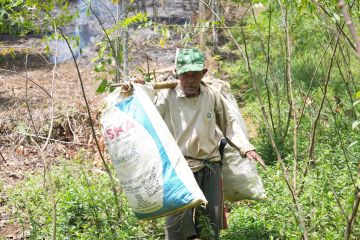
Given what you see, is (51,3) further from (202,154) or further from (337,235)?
(337,235)

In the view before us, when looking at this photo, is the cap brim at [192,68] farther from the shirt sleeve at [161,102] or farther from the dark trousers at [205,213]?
the dark trousers at [205,213]

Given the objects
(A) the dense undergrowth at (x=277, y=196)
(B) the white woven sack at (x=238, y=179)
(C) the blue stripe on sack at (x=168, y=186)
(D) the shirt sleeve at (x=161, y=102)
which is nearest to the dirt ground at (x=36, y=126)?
(A) the dense undergrowth at (x=277, y=196)

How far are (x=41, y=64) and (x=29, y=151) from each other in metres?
5.60

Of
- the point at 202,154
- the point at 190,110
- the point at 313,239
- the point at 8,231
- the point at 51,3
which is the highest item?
the point at 51,3

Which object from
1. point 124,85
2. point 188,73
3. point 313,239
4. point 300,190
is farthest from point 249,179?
point 124,85

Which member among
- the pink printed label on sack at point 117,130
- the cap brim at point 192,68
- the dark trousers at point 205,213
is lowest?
the dark trousers at point 205,213

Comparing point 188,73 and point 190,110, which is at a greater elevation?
point 188,73

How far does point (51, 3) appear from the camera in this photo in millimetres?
4035

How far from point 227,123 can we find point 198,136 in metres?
0.31

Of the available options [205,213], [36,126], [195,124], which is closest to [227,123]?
[195,124]

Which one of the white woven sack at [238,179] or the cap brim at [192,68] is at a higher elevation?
the cap brim at [192,68]

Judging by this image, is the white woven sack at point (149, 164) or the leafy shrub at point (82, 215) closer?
the white woven sack at point (149, 164)

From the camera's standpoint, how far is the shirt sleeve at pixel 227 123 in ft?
11.7

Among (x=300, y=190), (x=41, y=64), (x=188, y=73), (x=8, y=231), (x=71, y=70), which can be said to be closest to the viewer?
(x=188, y=73)
